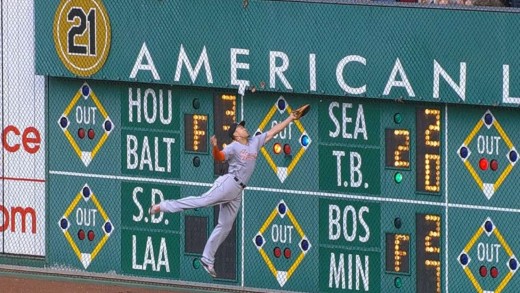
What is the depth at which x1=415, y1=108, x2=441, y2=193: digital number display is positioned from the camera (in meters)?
23.7

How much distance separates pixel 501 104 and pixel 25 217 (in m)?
7.11

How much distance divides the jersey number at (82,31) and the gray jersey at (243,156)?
3.23m

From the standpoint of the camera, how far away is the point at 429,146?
2369cm

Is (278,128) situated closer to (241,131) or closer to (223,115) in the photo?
(241,131)

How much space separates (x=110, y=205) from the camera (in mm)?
26047

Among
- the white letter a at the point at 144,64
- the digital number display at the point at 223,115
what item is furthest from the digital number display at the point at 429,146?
the white letter a at the point at 144,64

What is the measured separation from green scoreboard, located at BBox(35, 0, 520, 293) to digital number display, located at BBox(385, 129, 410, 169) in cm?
2

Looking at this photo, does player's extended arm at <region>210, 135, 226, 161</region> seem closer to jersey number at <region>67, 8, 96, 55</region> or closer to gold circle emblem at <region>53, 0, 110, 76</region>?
gold circle emblem at <region>53, 0, 110, 76</region>

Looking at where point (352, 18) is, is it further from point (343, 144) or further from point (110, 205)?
point (110, 205)

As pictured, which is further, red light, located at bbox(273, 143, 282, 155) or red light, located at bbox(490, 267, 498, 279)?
red light, located at bbox(273, 143, 282, 155)

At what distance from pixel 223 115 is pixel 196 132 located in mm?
440

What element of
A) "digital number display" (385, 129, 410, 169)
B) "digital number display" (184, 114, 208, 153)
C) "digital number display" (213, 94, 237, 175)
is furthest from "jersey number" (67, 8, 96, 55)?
"digital number display" (385, 129, 410, 169)

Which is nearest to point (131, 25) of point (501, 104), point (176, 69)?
point (176, 69)

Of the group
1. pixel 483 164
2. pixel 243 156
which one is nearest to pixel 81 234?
pixel 243 156
